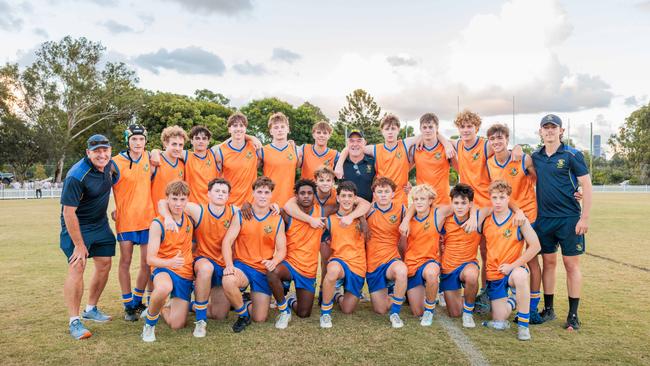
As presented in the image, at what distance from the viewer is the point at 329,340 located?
4285 mm

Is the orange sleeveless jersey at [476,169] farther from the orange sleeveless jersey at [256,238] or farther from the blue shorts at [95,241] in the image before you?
the blue shorts at [95,241]

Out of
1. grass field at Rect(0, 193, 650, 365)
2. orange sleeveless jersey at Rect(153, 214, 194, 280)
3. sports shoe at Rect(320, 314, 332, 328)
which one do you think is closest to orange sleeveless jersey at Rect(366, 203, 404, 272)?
grass field at Rect(0, 193, 650, 365)

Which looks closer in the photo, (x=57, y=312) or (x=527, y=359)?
(x=527, y=359)

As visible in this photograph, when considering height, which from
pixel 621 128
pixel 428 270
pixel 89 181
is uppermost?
pixel 621 128

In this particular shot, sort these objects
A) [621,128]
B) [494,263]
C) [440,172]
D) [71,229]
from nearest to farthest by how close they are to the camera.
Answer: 1. [71,229]
2. [494,263]
3. [440,172]
4. [621,128]

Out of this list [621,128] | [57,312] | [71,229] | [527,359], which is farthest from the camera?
[621,128]

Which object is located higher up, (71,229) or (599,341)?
(71,229)

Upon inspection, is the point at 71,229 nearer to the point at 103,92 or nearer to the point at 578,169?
the point at 578,169

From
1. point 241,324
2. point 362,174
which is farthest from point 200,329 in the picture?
point 362,174

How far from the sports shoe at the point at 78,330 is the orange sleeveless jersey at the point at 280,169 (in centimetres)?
247

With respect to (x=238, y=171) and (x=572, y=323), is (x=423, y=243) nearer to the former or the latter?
(x=572, y=323)

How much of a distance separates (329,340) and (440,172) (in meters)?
2.62

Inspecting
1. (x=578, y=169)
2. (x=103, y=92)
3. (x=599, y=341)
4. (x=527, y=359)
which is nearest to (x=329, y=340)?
(x=527, y=359)

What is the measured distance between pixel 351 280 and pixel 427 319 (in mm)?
905
